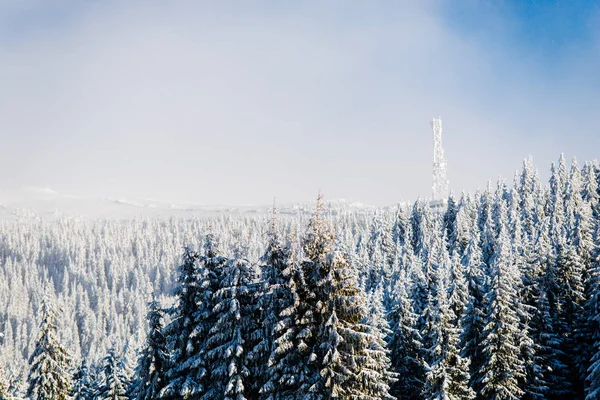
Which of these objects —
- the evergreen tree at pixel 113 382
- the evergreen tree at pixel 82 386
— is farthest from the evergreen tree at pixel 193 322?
the evergreen tree at pixel 82 386

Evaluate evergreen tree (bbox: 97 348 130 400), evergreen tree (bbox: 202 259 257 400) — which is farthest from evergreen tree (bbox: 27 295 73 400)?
evergreen tree (bbox: 202 259 257 400)

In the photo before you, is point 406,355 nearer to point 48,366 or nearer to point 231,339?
point 231,339

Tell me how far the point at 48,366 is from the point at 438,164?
Result: 567 ft

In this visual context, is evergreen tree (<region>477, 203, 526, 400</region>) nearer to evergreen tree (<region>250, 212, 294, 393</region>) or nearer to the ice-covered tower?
evergreen tree (<region>250, 212, 294, 393</region>)

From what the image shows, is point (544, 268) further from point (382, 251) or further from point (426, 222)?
point (426, 222)

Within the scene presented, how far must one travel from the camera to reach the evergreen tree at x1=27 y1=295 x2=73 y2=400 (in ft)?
124

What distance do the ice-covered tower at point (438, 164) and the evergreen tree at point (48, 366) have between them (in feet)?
541

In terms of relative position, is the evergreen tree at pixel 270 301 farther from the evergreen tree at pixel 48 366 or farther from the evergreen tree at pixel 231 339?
the evergreen tree at pixel 48 366

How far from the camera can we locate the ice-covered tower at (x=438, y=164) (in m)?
191

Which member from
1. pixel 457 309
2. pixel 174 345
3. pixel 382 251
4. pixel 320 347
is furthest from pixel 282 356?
pixel 382 251

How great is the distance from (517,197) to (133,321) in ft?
459

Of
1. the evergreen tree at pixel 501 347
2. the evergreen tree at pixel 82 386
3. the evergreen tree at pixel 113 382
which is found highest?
the evergreen tree at pixel 501 347

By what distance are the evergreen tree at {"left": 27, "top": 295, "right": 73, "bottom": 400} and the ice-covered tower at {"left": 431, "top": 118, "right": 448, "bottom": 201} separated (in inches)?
6493

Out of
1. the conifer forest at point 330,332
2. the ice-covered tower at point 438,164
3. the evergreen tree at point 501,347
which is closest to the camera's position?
the conifer forest at point 330,332
